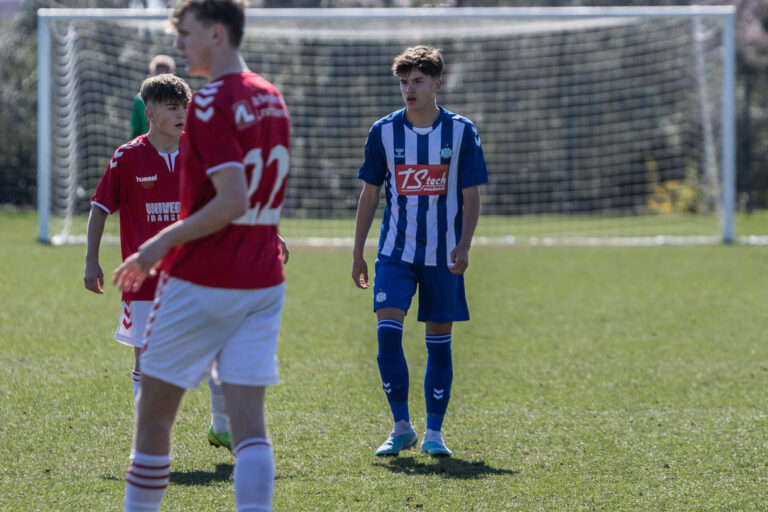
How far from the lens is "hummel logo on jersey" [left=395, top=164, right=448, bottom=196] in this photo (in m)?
5.11

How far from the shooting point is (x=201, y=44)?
301 cm

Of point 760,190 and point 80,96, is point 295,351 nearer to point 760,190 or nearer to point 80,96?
point 80,96

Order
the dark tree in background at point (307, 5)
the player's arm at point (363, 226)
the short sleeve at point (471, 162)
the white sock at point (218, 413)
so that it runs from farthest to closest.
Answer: the dark tree in background at point (307, 5)
the player's arm at point (363, 226)
the short sleeve at point (471, 162)
the white sock at point (218, 413)

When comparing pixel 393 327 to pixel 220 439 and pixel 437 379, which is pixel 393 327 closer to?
pixel 437 379

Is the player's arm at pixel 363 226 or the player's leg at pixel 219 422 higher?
the player's arm at pixel 363 226

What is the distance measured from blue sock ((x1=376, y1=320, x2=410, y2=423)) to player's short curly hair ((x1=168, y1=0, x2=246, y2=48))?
7.61 feet

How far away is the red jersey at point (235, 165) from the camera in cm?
294

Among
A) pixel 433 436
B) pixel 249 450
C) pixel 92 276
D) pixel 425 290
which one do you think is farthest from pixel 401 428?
pixel 249 450

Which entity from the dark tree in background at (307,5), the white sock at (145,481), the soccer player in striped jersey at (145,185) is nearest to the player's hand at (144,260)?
the white sock at (145,481)

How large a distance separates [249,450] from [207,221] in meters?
0.69

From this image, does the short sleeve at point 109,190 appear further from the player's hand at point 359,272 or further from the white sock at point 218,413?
the player's hand at point 359,272

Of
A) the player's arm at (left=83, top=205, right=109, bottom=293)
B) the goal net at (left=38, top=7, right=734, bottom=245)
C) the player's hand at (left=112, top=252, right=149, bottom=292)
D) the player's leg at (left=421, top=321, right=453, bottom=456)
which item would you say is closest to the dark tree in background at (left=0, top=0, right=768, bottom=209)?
the goal net at (left=38, top=7, right=734, bottom=245)

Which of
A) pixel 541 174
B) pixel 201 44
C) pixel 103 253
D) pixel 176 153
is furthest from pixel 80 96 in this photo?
pixel 201 44

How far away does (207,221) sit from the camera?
2889 mm
